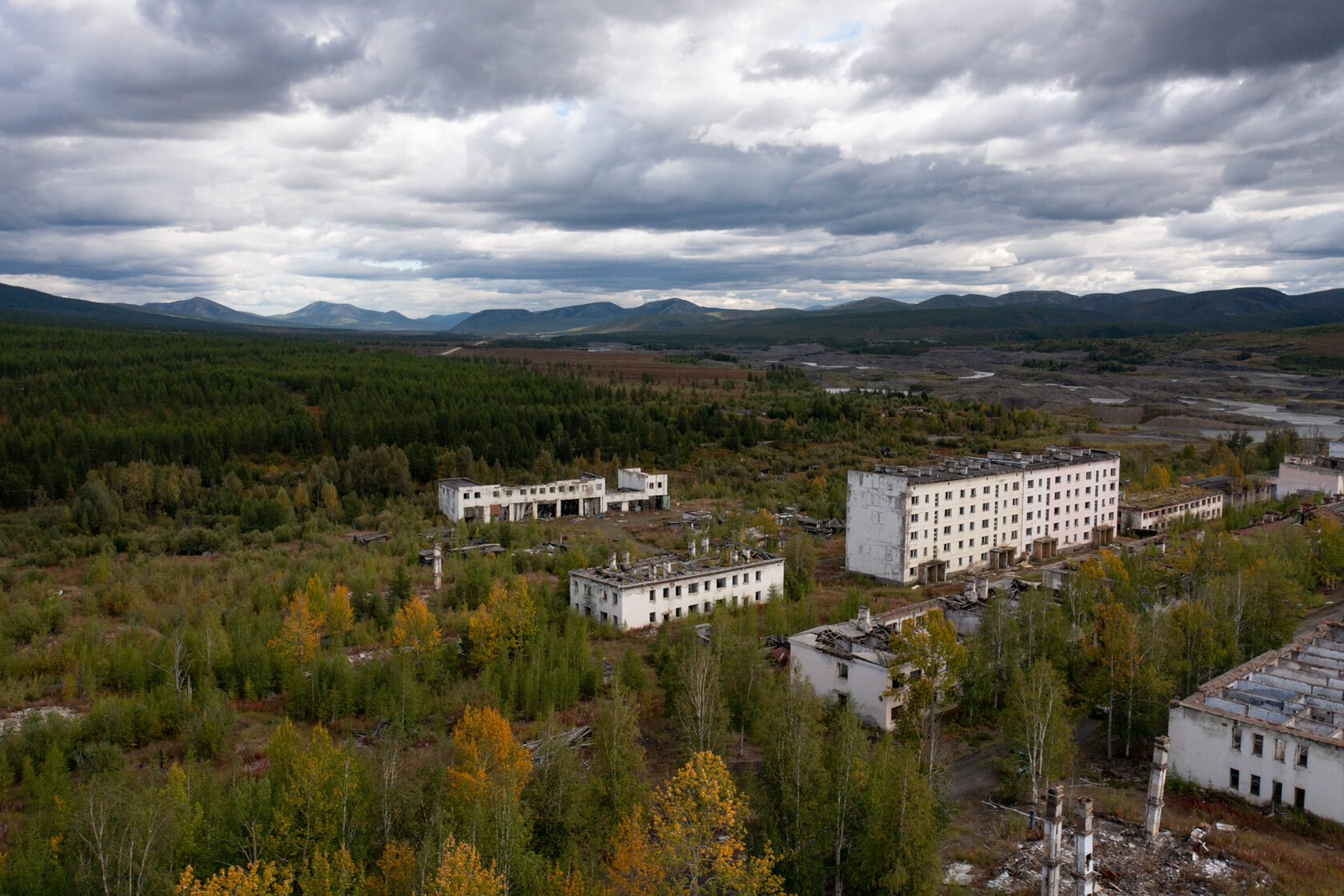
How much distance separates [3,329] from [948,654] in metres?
156

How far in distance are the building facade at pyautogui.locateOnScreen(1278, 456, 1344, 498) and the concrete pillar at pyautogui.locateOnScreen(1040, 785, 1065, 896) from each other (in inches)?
2306

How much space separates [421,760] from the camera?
2483 cm

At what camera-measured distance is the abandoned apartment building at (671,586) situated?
3872cm

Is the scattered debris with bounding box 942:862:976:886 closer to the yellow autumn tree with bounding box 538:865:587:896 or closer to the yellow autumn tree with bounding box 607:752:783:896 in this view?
the yellow autumn tree with bounding box 607:752:783:896

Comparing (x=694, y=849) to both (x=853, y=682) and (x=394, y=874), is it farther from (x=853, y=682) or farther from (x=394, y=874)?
(x=853, y=682)

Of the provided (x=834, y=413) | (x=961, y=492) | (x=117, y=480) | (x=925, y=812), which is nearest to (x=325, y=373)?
(x=117, y=480)

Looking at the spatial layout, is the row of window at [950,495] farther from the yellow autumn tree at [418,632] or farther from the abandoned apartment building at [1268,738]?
the yellow autumn tree at [418,632]

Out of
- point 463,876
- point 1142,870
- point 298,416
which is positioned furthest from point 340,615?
point 298,416

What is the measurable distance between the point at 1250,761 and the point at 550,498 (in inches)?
1966

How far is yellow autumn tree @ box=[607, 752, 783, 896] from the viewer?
17062 millimetres

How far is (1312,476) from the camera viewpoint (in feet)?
216

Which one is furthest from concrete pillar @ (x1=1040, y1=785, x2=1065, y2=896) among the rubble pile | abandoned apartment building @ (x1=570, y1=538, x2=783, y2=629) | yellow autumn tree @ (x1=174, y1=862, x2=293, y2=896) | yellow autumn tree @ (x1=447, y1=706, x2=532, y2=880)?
abandoned apartment building @ (x1=570, y1=538, x2=783, y2=629)

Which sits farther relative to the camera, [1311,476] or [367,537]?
[1311,476]

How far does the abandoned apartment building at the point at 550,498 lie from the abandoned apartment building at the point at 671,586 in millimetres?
22864
